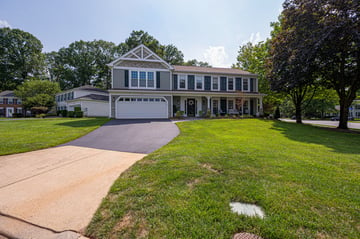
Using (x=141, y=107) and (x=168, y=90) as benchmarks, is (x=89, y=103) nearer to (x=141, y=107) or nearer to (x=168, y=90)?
(x=141, y=107)

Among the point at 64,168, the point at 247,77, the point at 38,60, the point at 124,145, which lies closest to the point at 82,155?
the point at 64,168

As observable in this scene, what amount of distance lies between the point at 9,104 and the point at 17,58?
1311 cm

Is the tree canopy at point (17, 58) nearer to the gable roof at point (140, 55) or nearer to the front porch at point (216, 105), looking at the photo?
the gable roof at point (140, 55)

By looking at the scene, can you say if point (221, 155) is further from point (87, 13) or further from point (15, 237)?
point (87, 13)

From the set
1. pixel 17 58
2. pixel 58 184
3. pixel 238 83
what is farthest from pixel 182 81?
pixel 17 58

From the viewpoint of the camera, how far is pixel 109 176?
10.8 feet

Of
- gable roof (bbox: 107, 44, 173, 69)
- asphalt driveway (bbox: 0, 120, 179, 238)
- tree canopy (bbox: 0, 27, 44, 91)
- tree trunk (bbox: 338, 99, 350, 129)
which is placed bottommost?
asphalt driveway (bbox: 0, 120, 179, 238)

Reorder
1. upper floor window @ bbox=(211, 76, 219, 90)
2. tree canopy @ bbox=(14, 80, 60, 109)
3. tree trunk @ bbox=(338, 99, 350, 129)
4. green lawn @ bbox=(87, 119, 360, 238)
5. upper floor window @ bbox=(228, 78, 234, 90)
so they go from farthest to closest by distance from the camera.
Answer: tree canopy @ bbox=(14, 80, 60, 109) < upper floor window @ bbox=(228, 78, 234, 90) < upper floor window @ bbox=(211, 76, 219, 90) < tree trunk @ bbox=(338, 99, 350, 129) < green lawn @ bbox=(87, 119, 360, 238)

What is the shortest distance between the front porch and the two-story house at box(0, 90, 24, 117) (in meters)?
37.2

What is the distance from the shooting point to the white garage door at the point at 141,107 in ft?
51.7

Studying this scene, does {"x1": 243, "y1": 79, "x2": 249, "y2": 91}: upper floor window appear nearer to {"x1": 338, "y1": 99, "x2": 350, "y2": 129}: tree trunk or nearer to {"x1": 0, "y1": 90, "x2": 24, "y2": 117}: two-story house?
{"x1": 338, "y1": 99, "x2": 350, "y2": 129}: tree trunk

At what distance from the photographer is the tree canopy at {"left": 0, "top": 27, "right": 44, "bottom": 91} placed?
3750 cm

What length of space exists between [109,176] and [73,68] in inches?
1841

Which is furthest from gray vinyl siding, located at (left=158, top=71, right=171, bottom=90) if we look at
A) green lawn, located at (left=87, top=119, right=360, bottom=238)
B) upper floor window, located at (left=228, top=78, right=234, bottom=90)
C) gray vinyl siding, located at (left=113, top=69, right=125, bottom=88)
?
green lawn, located at (left=87, top=119, right=360, bottom=238)
